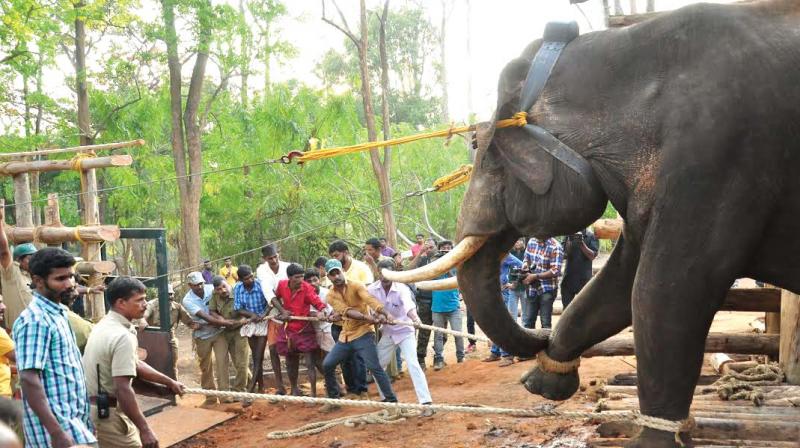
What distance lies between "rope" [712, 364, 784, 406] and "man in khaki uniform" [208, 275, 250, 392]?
5973 millimetres

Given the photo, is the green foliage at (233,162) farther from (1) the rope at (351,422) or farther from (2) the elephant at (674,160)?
(2) the elephant at (674,160)

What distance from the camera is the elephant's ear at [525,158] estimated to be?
12.0 feet

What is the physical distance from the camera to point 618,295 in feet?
13.8

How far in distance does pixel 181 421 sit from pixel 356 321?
227 centimetres

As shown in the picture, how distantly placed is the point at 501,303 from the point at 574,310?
51 cm

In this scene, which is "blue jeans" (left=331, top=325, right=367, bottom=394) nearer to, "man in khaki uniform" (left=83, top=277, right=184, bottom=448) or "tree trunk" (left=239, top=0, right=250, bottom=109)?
"man in khaki uniform" (left=83, top=277, right=184, bottom=448)

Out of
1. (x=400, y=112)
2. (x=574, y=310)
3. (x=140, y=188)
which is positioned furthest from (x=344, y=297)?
(x=400, y=112)

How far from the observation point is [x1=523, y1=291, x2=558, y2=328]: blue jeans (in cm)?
964

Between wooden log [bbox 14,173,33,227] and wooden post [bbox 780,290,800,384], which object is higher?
wooden log [bbox 14,173,33,227]

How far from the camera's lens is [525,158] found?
12.2 ft

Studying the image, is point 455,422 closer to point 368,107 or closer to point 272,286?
point 272,286

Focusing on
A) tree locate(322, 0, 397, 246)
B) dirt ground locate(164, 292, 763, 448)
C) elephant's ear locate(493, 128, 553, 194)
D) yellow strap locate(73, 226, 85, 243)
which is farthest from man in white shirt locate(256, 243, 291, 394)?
elephant's ear locate(493, 128, 553, 194)

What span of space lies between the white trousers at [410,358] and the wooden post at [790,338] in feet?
12.0

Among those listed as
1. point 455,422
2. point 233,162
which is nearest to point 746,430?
point 455,422
